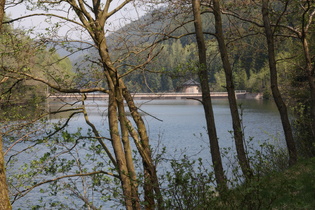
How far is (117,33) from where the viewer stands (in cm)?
780

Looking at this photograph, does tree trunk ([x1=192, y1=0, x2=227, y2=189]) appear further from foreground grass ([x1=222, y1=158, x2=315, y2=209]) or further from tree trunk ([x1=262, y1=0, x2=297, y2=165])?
tree trunk ([x1=262, y1=0, x2=297, y2=165])

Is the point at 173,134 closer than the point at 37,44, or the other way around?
the point at 37,44

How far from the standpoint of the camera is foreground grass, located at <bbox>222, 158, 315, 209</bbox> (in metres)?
4.88

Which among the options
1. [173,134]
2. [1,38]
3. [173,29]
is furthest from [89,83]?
[173,134]

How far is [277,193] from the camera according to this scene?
4.78 m

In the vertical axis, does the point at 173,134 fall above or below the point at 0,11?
below

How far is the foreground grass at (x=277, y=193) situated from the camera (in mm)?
4883

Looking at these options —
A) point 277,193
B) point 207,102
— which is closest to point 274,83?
point 207,102

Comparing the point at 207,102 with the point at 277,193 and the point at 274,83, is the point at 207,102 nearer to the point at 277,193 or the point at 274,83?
the point at 274,83

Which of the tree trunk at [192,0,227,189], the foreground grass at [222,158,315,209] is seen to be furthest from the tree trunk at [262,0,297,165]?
the tree trunk at [192,0,227,189]

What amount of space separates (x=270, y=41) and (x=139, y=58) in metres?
4.05

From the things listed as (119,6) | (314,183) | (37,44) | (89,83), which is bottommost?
(314,183)

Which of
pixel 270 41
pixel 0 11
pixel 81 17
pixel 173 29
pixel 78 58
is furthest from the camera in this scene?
pixel 270 41

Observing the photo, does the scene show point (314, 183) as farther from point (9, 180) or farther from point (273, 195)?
point (9, 180)
